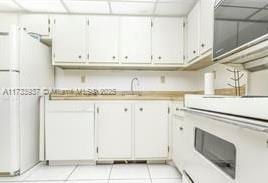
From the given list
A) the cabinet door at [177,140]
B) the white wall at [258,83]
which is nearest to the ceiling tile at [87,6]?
the cabinet door at [177,140]

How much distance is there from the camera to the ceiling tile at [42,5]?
2.89 meters

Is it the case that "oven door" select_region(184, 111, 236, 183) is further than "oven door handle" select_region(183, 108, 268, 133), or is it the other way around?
"oven door" select_region(184, 111, 236, 183)

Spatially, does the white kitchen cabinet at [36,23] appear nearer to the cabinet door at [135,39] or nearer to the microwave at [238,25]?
the cabinet door at [135,39]

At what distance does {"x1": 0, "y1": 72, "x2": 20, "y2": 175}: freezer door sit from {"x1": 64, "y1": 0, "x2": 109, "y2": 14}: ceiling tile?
1201 mm

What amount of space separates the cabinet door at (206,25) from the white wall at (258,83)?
0.73m

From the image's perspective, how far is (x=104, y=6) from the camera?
303cm

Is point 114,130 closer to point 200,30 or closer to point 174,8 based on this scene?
point 200,30

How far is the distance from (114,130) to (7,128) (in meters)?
1.17

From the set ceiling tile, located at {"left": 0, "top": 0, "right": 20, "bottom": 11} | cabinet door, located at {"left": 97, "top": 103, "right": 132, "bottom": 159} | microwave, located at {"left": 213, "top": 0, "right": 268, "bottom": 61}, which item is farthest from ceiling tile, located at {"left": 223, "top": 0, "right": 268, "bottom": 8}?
ceiling tile, located at {"left": 0, "top": 0, "right": 20, "bottom": 11}

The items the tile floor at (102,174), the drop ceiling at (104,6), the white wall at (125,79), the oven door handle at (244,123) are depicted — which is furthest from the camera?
the white wall at (125,79)

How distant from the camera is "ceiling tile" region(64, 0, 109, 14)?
290cm

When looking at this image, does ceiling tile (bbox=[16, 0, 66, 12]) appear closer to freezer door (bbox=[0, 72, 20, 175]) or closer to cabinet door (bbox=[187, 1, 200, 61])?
freezer door (bbox=[0, 72, 20, 175])

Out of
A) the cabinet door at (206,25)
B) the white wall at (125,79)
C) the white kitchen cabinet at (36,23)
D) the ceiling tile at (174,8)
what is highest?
the ceiling tile at (174,8)

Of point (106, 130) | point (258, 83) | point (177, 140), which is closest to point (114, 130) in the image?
point (106, 130)
